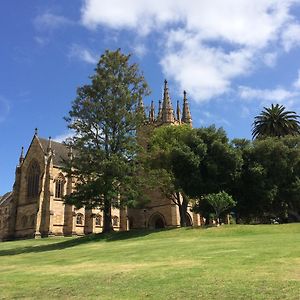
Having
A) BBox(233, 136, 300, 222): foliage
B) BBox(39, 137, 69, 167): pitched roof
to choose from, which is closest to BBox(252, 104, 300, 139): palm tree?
BBox(233, 136, 300, 222): foliage

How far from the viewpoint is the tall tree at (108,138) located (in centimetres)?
3522

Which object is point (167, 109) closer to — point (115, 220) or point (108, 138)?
point (115, 220)

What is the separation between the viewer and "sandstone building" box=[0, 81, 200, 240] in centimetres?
6119

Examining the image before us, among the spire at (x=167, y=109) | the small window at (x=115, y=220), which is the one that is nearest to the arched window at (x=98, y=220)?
the small window at (x=115, y=220)

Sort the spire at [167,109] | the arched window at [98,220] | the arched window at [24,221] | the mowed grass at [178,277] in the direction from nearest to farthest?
the mowed grass at [178,277]
the arched window at [24,221]
the spire at [167,109]
the arched window at [98,220]

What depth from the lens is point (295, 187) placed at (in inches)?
1638

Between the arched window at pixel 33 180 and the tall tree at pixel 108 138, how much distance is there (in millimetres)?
29318

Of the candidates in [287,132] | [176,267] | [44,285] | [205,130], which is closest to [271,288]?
[176,267]

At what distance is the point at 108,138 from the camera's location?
37469 mm

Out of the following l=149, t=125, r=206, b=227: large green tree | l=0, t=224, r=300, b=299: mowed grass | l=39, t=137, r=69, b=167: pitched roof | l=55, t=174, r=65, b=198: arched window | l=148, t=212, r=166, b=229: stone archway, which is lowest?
l=0, t=224, r=300, b=299: mowed grass

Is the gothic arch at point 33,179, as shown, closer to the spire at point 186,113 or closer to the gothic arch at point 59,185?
the gothic arch at point 59,185

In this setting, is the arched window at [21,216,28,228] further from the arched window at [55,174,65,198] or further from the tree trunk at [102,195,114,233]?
the tree trunk at [102,195,114,233]

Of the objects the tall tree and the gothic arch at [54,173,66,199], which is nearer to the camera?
the tall tree

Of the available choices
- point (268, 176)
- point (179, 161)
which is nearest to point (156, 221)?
point (268, 176)
